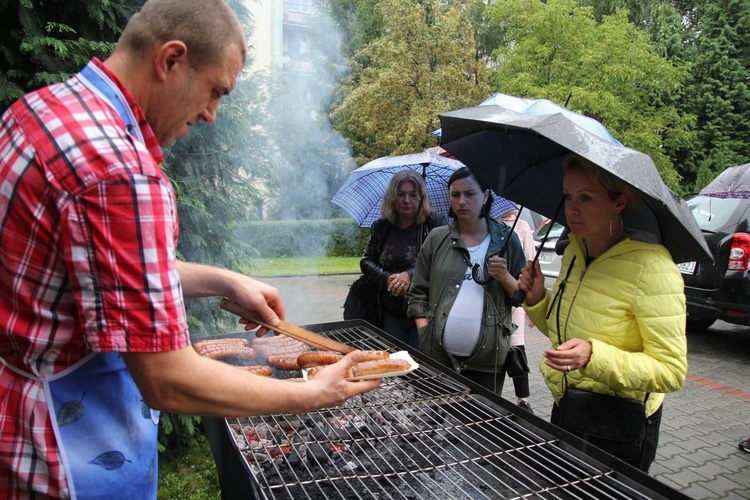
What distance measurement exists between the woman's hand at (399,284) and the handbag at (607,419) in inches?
82.9

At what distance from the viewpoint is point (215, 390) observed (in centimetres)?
126

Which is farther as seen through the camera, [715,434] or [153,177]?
[715,434]

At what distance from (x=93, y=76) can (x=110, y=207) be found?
0.41 metres

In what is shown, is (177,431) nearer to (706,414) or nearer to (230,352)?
(230,352)

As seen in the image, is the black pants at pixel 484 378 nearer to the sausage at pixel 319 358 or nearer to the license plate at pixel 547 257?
the sausage at pixel 319 358

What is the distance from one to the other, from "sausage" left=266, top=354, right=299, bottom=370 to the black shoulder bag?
1.58 meters

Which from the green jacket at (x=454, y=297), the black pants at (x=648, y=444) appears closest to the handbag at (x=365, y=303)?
the green jacket at (x=454, y=297)

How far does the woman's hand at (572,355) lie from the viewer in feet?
7.17

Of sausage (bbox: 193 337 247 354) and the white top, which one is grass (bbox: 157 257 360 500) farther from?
the white top

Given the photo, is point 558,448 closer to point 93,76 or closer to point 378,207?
point 93,76

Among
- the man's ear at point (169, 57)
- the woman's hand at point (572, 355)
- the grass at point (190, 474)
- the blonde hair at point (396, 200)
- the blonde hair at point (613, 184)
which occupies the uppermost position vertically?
the man's ear at point (169, 57)

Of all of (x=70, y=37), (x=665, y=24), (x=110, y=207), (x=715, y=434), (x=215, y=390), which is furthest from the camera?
(x=665, y=24)

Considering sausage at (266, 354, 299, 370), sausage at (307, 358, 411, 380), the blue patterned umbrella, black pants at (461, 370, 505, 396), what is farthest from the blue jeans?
sausage at (307, 358, 411, 380)

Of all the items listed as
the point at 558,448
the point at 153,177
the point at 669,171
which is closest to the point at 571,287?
the point at 558,448
